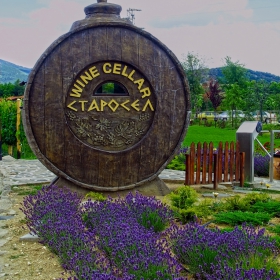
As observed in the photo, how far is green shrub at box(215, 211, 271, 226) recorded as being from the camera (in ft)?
17.4

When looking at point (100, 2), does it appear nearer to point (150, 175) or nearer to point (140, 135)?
point (140, 135)

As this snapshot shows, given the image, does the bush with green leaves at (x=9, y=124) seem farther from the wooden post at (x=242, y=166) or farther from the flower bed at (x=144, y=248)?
the flower bed at (x=144, y=248)

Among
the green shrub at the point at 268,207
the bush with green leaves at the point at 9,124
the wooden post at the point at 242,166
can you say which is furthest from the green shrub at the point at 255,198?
the bush with green leaves at the point at 9,124

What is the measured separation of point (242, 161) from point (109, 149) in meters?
2.53

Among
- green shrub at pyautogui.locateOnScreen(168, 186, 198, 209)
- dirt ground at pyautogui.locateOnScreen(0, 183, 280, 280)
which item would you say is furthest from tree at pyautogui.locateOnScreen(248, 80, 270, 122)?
dirt ground at pyautogui.locateOnScreen(0, 183, 280, 280)

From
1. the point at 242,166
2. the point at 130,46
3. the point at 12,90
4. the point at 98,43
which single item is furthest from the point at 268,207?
the point at 12,90

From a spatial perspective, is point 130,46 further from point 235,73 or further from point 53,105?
point 235,73

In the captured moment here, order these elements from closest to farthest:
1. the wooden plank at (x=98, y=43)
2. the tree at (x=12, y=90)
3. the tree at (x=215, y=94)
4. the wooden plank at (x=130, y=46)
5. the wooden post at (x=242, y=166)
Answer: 1. the wooden plank at (x=98, y=43)
2. the wooden plank at (x=130, y=46)
3. the wooden post at (x=242, y=166)
4. the tree at (x=12, y=90)
5. the tree at (x=215, y=94)

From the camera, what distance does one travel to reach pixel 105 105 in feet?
22.4

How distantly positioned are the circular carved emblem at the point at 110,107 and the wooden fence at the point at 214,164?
3.92 ft

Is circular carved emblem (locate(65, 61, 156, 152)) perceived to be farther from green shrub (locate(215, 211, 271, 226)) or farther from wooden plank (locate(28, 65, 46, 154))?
green shrub (locate(215, 211, 271, 226))

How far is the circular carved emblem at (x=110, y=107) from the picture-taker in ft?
22.1

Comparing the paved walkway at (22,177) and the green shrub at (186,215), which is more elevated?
the green shrub at (186,215)

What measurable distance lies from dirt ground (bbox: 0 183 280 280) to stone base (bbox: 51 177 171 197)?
1591 millimetres
